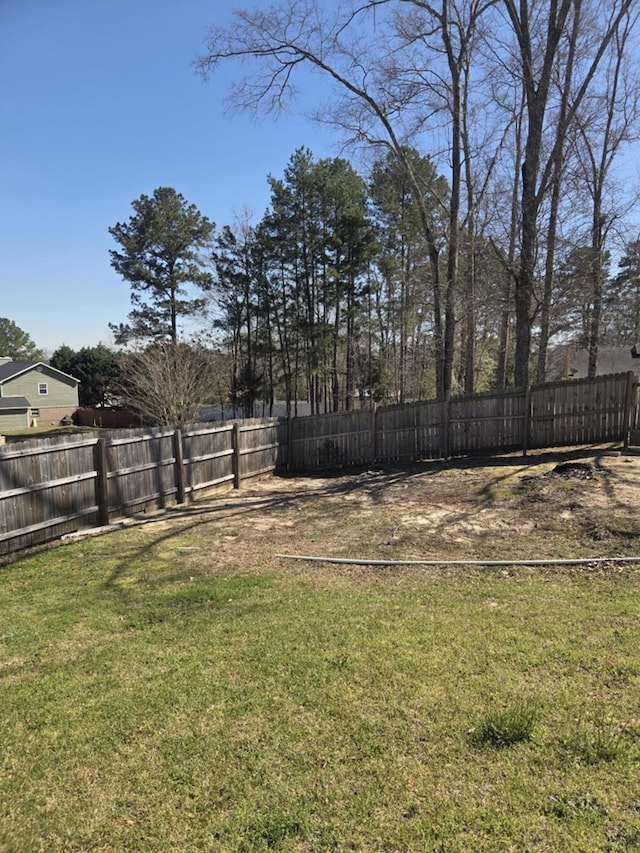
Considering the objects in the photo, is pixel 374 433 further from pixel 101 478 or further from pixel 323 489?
pixel 101 478

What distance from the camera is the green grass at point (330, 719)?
6.17 feet

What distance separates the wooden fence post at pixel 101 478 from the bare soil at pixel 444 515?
68 cm

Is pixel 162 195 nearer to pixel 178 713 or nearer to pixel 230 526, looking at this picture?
pixel 230 526

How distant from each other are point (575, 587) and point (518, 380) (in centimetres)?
935

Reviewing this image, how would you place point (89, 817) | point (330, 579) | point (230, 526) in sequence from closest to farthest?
point (89, 817), point (330, 579), point (230, 526)

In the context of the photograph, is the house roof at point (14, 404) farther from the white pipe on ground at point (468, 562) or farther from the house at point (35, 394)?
A: the white pipe on ground at point (468, 562)

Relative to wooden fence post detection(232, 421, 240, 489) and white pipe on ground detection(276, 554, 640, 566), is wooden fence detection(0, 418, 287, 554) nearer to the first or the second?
wooden fence post detection(232, 421, 240, 489)

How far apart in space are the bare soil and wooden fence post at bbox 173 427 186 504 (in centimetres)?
41

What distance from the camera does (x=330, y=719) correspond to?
8.30 feet

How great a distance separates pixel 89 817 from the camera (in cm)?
200

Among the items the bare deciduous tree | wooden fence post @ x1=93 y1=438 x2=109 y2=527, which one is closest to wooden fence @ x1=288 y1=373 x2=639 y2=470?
wooden fence post @ x1=93 y1=438 x2=109 y2=527

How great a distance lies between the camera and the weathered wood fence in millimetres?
6457

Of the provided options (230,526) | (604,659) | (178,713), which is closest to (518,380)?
(230,526)

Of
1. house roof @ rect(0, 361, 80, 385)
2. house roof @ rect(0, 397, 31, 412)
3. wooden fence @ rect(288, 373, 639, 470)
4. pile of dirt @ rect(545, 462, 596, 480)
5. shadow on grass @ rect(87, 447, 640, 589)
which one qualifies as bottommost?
shadow on grass @ rect(87, 447, 640, 589)
